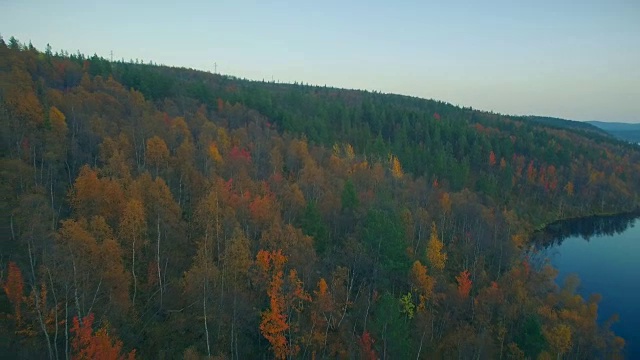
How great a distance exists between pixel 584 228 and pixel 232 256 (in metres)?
85.1

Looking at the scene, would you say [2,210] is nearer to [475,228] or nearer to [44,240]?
[44,240]

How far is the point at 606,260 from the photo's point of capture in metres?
69.3

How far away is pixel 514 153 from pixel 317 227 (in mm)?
86550

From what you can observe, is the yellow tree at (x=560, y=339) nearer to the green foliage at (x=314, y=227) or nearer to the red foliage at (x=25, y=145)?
the green foliage at (x=314, y=227)

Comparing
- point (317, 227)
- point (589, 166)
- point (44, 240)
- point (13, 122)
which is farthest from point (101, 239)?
point (589, 166)

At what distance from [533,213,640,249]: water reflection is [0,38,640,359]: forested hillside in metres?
16.1

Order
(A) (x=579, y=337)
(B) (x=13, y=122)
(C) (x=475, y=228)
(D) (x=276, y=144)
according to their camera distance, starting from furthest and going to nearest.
Answer: (D) (x=276, y=144) → (C) (x=475, y=228) → (B) (x=13, y=122) → (A) (x=579, y=337)

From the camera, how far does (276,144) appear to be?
244ft

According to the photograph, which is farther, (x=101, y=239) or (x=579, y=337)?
(x=579, y=337)

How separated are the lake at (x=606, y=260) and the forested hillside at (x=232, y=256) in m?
4.94

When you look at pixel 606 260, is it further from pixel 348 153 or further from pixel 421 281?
pixel 348 153

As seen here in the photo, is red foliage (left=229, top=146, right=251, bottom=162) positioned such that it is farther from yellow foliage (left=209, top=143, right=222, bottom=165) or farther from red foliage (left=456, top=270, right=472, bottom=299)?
red foliage (left=456, top=270, right=472, bottom=299)

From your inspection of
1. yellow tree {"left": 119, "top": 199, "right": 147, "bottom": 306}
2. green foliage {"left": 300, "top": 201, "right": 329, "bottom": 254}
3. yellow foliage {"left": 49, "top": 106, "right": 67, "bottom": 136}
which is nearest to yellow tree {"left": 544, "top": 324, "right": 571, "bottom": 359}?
green foliage {"left": 300, "top": 201, "right": 329, "bottom": 254}

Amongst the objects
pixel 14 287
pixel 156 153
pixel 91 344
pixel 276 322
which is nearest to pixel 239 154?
pixel 156 153
